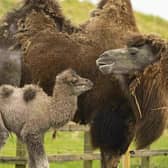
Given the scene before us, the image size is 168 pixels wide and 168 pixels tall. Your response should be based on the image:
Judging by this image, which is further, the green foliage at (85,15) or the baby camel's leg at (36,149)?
the green foliage at (85,15)

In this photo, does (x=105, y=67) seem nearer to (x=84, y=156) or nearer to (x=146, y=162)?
(x=84, y=156)

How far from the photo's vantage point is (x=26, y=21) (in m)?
7.85

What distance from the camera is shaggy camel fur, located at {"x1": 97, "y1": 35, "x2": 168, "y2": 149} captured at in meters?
7.30

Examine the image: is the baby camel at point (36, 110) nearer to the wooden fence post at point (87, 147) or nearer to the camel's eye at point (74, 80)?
the camel's eye at point (74, 80)

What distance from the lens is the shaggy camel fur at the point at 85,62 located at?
7.64m

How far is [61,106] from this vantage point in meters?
6.79

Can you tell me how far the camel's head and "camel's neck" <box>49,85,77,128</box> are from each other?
585 millimetres

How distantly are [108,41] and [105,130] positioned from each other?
96 centimetres

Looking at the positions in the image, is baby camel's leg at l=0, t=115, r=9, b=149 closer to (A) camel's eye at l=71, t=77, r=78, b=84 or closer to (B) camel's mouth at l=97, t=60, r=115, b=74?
(A) camel's eye at l=71, t=77, r=78, b=84

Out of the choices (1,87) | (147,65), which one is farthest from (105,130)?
(1,87)

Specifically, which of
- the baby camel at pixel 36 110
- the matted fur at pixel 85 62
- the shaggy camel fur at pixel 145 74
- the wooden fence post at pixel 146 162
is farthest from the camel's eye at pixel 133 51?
the wooden fence post at pixel 146 162

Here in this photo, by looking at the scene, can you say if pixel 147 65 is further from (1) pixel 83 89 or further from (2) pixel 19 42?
(2) pixel 19 42

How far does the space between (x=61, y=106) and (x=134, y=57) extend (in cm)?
104

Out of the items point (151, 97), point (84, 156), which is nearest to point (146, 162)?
point (84, 156)
